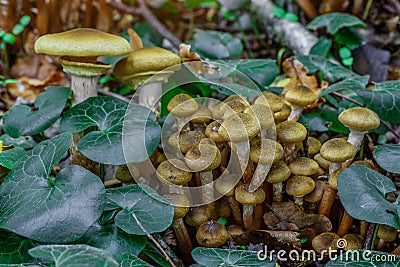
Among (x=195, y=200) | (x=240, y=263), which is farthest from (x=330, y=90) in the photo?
(x=240, y=263)

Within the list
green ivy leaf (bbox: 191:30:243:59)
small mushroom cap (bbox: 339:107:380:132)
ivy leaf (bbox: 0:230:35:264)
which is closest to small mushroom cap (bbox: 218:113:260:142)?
small mushroom cap (bbox: 339:107:380:132)

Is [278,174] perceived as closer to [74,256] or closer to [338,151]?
[338,151]

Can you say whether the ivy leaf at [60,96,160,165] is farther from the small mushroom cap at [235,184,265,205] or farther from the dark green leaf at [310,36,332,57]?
the dark green leaf at [310,36,332,57]

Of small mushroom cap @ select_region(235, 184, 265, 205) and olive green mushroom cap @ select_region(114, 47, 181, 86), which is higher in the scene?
olive green mushroom cap @ select_region(114, 47, 181, 86)

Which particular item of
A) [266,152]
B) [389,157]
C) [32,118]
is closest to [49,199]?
[32,118]

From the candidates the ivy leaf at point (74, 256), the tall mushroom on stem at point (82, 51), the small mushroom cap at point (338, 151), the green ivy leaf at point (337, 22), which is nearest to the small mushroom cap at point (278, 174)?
the small mushroom cap at point (338, 151)

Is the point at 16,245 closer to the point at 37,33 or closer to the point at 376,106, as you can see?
the point at 376,106

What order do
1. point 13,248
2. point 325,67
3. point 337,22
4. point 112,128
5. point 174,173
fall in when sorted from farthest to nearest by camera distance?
point 337,22 → point 325,67 → point 112,128 → point 174,173 → point 13,248
